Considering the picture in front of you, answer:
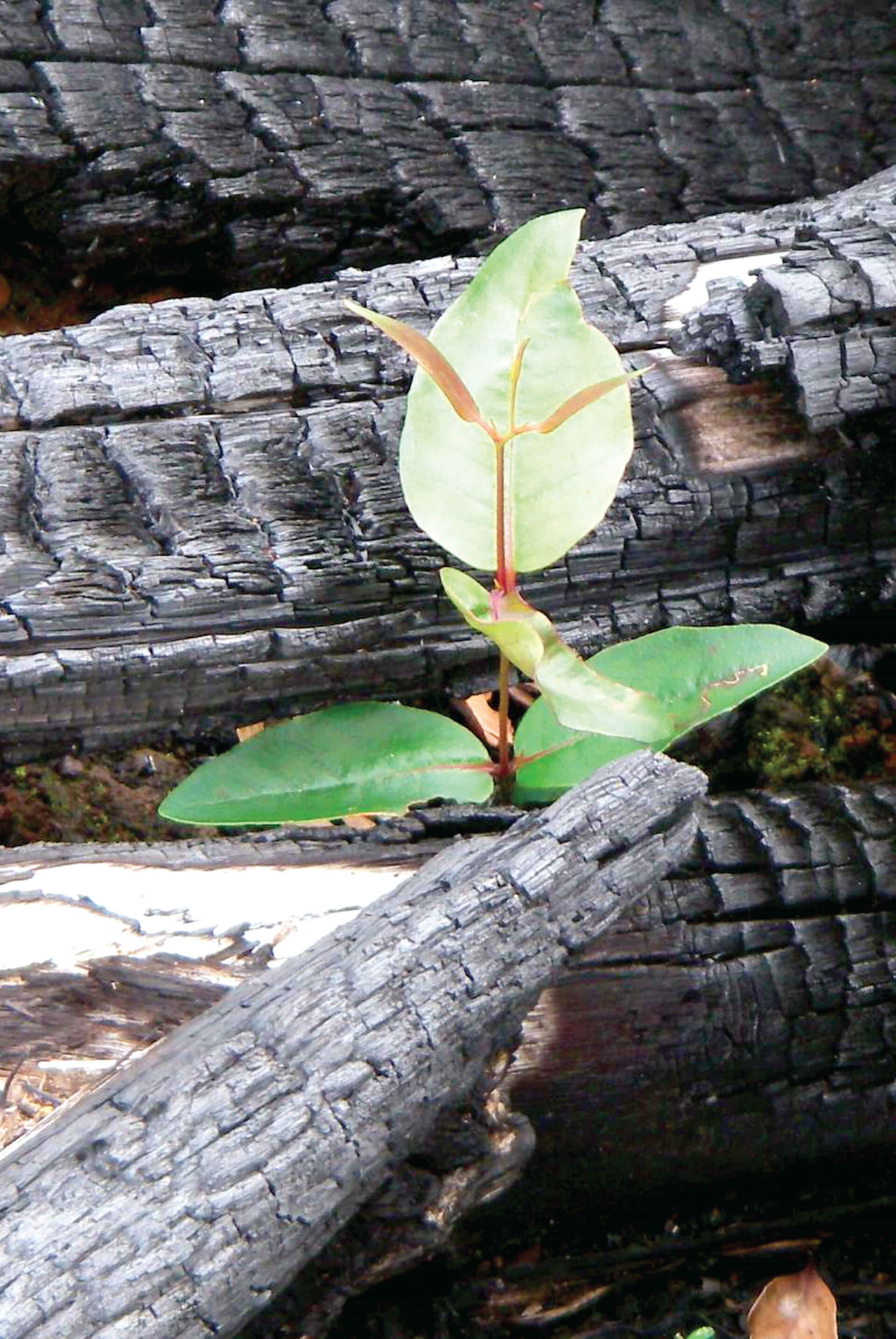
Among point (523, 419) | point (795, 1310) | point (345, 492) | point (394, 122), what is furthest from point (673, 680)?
point (394, 122)

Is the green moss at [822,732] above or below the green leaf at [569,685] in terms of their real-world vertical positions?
below

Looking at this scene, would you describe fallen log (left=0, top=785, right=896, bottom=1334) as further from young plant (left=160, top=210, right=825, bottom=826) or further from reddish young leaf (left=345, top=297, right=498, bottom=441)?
reddish young leaf (left=345, top=297, right=498, bottom=441)

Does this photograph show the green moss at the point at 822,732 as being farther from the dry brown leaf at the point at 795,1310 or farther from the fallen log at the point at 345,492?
the dry brown leaf at the point at 795,1310

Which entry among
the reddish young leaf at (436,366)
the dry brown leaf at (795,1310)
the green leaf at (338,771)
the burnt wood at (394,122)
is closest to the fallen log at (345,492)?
the green leaf at (338,771)

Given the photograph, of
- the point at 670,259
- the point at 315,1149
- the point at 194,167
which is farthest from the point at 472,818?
the point at 194,167

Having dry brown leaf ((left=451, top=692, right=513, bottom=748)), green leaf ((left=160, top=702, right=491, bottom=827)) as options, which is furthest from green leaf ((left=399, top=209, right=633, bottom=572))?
dry brown leaf ((left=451, top=692, right=513, bottom=748))

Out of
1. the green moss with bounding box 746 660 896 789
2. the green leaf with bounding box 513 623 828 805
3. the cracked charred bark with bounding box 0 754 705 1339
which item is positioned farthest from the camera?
the green moss with bounding box 746 660 896 789
